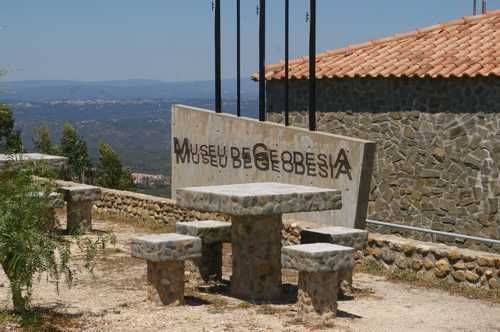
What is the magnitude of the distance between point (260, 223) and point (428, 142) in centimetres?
629

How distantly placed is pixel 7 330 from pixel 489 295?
17.5 feet

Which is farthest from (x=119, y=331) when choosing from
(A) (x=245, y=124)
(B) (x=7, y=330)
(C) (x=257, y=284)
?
(A) (x=245, y=124)

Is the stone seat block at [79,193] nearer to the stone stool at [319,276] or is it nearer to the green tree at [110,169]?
the stone stool at [319,276]

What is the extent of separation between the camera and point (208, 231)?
1103cm

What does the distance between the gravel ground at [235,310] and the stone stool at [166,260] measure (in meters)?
0.16

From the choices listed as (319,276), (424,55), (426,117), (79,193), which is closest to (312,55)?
(426,117)

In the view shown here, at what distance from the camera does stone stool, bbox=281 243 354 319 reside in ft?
29.8

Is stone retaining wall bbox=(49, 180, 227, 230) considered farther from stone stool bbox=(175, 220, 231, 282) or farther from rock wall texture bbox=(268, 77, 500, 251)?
stone stool bbox=(175, 220, 231, 282)

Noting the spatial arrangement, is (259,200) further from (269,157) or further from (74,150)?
(74,150)

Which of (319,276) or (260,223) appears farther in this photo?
(260,223)

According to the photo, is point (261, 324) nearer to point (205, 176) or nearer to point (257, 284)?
point (257, 284)

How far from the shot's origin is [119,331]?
8.79m

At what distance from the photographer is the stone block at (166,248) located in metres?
9.62

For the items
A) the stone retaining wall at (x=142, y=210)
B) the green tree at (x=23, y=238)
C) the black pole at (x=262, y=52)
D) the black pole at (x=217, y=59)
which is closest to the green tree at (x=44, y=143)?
the stone retaining wall at (x=142, y=210)
